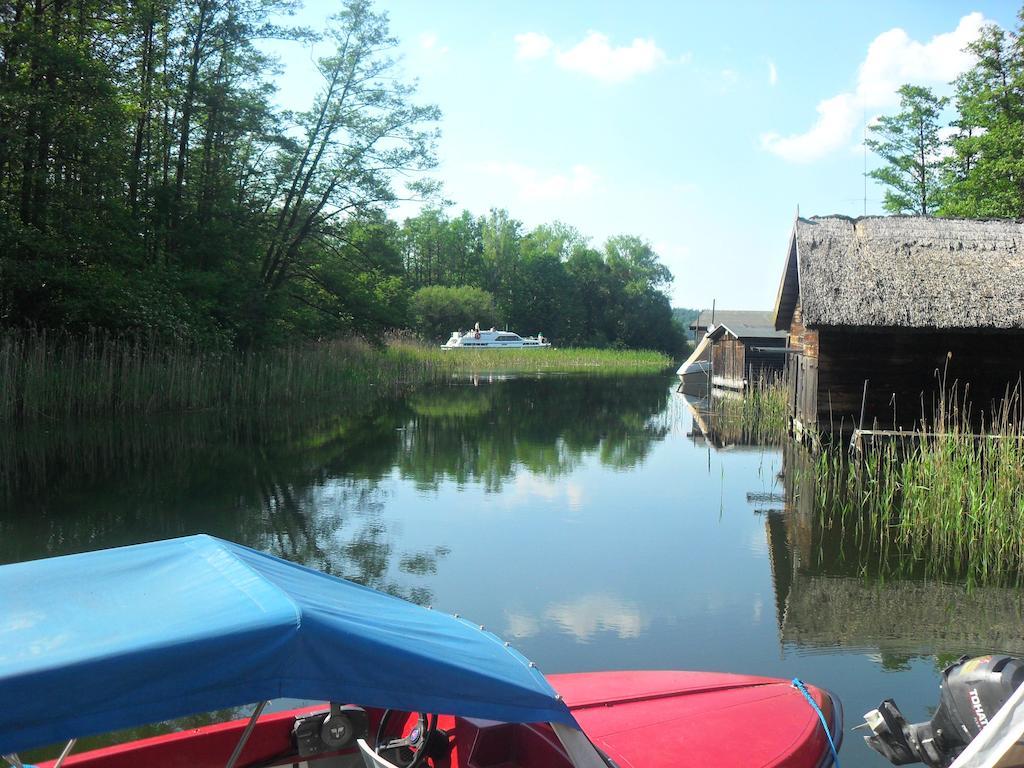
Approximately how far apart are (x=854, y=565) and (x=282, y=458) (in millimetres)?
Answer: 9957

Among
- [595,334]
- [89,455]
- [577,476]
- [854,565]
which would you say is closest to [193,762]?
[854,565]

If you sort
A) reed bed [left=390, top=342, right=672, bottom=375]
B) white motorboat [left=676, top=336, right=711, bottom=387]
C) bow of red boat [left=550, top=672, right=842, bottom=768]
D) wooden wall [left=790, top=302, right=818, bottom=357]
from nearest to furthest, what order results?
bow of red boat [left=550, top=672, right=842, bottom=768] → wooden wall [left=790, top=302, right=818, bottom=357] → white motorboat [left=676, top=336, right=711, bottom=387] → reed bed [left=390, top=342, right=672, bottom=375]

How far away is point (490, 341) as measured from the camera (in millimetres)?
76438

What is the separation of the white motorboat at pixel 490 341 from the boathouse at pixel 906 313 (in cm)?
5301

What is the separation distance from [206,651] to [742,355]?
3507 centimetres

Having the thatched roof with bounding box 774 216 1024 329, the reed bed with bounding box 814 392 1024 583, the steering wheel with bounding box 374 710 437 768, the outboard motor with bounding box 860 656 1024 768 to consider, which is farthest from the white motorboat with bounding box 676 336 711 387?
the steering wheel with bounding box 374 710 437 768

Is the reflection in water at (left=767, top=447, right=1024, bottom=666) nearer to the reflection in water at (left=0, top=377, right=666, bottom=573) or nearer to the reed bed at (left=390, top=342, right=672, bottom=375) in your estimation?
the reflection in water at (left=0, top=377, right=666, bottom=573)

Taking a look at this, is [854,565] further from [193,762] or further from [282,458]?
[282,458]

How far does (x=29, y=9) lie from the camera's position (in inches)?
800

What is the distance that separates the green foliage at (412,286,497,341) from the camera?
263ft

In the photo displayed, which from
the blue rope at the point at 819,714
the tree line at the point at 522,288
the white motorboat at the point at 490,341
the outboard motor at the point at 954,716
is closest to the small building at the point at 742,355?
the blue rope at the point at 819,714

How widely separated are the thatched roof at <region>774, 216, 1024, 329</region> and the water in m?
3.27

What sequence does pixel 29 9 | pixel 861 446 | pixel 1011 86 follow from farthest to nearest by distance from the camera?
pixel 1011 86 → pixel 29 9 → pixel 861 446

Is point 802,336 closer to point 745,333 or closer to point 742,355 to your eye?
point 742,355
